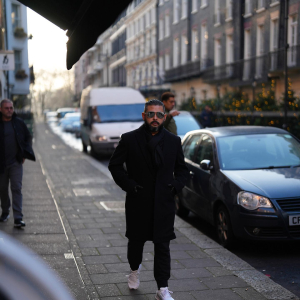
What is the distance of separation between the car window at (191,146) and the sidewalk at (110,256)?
1143mm

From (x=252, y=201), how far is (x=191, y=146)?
270 cm

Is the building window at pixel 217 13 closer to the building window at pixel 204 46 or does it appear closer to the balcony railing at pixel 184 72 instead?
the building window at pixel 204 46

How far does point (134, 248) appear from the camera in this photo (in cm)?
495

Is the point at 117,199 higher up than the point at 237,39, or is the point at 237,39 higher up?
the point at 237,39

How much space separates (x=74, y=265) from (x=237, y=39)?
2901cm

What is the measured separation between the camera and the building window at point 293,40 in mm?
25641

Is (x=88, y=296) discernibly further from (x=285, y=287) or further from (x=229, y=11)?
(x=229, y=11)

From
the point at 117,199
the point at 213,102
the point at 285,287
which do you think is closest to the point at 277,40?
the point at 213,102

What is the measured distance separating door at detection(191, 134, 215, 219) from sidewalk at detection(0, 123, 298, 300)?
0.37 m

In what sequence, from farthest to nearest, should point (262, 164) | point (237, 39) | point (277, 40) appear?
point (237, 39) < point (277, 40) < point (262, 164)

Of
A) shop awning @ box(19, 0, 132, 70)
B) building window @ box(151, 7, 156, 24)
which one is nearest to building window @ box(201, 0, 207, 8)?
building window @ box(151, 7, 156, 24)

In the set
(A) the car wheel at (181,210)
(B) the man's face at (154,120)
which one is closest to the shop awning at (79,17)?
(B) the man's face at (154,120)

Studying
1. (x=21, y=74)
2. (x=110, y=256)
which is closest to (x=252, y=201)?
(x=110, y=256)

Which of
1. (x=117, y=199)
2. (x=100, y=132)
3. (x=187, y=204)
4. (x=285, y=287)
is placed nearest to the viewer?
(x=285, y=287)
